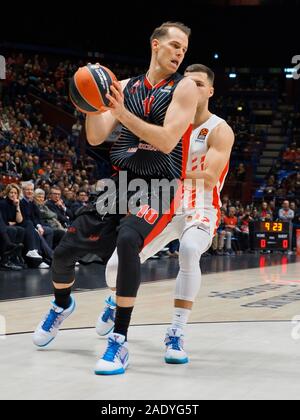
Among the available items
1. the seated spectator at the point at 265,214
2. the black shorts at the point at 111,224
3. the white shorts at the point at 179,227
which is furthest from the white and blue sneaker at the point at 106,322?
the seated spectator at the point at 265,214

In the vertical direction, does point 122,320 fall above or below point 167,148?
below

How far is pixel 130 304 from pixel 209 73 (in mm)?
1799

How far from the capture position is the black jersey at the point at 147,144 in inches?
153

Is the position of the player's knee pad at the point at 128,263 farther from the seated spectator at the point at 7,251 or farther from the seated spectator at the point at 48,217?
the seated spectator at the point at 48,217

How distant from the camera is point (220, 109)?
28.4 metres

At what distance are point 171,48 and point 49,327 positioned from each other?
1.85 m

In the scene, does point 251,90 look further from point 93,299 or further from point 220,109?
point 93,299

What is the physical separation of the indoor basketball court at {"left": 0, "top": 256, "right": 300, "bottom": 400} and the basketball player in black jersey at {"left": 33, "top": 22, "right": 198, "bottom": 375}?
0.83ft

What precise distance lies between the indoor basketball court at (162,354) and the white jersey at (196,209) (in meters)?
0.69

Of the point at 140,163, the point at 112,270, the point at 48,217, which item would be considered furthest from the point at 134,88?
the point at 48,217

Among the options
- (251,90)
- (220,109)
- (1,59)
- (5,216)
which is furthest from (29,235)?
(251,90)

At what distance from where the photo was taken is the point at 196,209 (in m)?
4.41

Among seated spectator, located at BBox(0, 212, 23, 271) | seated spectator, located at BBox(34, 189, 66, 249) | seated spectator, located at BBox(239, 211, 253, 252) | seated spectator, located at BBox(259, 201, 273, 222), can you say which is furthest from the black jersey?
seated spectator, located at BBox(259, 201, 273, 222)

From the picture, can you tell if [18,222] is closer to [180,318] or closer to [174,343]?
[180,318]
